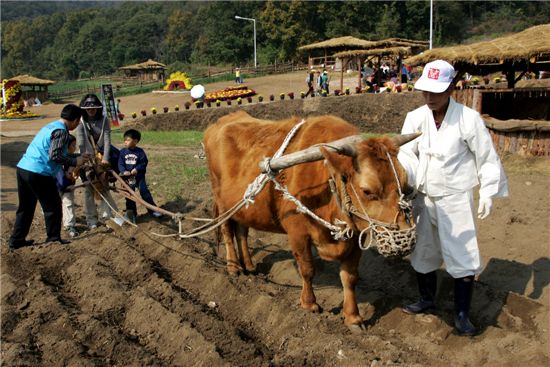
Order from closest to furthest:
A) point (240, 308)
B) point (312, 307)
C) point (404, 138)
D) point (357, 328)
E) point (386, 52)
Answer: point (404, 138) < point (357, 328) < point (312, 307) < point (240, 308) < point (386, 52)

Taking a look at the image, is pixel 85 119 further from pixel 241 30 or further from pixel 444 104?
pixel 241 30

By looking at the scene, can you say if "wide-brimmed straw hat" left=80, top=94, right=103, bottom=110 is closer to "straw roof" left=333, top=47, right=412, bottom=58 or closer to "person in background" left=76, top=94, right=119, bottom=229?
"person in background" left=76, top=94, right=119, bottom=229

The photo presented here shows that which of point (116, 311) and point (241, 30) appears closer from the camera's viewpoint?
point (116, 311)

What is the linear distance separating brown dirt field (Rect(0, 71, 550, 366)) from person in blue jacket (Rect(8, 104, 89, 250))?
358mm

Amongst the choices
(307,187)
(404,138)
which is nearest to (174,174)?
(307,187)

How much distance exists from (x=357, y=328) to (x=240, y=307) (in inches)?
50.1

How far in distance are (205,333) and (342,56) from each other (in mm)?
25071

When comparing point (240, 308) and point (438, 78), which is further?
point (240, 308)

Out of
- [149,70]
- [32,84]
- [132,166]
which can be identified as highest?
[149,70]

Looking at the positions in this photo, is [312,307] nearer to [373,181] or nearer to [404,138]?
[373,181]

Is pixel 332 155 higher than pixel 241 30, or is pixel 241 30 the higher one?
pixel 241 30

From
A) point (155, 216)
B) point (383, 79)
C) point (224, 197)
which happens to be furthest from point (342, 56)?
point (224, 197)

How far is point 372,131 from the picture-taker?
71.7 ft

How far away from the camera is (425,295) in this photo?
486cm
